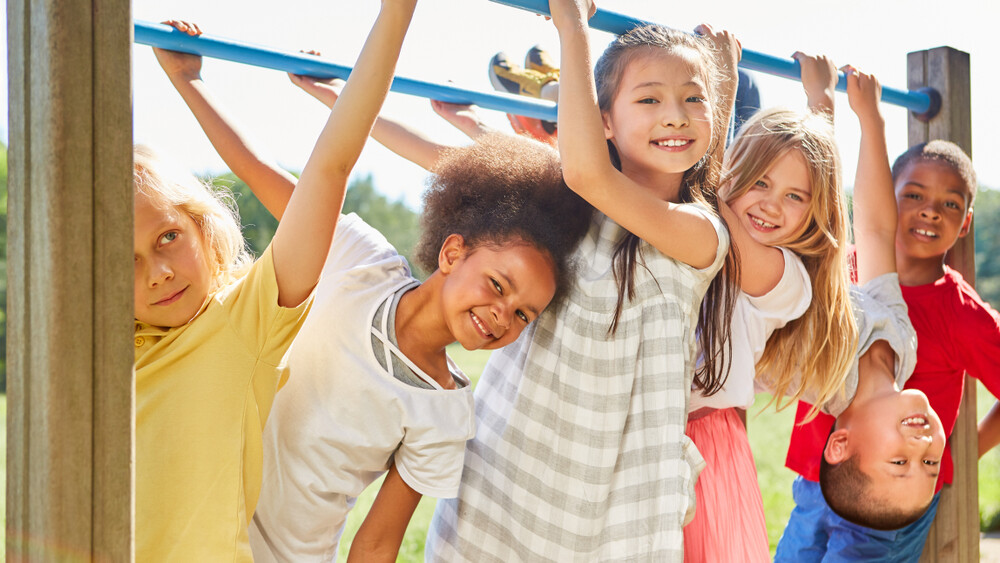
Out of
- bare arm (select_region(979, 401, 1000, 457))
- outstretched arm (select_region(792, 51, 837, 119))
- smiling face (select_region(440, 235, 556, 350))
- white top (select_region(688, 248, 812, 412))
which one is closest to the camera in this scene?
smiling face (select_region(440, 235, 556, 350))

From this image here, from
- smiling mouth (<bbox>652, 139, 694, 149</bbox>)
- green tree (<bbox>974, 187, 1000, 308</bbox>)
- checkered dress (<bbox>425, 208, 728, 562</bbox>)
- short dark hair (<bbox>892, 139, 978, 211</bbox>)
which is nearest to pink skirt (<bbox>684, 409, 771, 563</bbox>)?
checkered dress (<bbox>425, 208, 728, 562</bbox>)

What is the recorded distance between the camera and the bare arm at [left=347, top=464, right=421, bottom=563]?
1.76m

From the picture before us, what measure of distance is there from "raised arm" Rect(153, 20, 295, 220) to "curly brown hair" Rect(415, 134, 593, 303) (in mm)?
325

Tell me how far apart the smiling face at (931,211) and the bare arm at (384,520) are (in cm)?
188

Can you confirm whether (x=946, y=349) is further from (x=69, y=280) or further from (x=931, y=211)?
(x=69, y=280)

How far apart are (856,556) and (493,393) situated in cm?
143

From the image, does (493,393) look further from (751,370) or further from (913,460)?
(913,460)

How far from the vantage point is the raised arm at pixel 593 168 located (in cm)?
162

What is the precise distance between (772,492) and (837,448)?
20.5ft

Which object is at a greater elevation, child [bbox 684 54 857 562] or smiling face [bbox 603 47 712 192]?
smiling face [bbox 603 47 712 192]

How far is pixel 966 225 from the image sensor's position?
2.87 meters

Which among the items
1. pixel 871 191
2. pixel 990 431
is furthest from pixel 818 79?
pixel 990 431

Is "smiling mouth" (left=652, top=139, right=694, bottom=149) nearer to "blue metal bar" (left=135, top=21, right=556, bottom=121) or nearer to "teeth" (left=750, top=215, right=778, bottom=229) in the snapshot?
"teeth" (left=750, top=215, right=778, bottom=229)

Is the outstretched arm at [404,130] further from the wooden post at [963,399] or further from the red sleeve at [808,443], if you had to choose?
the wooden post at [963,399]
